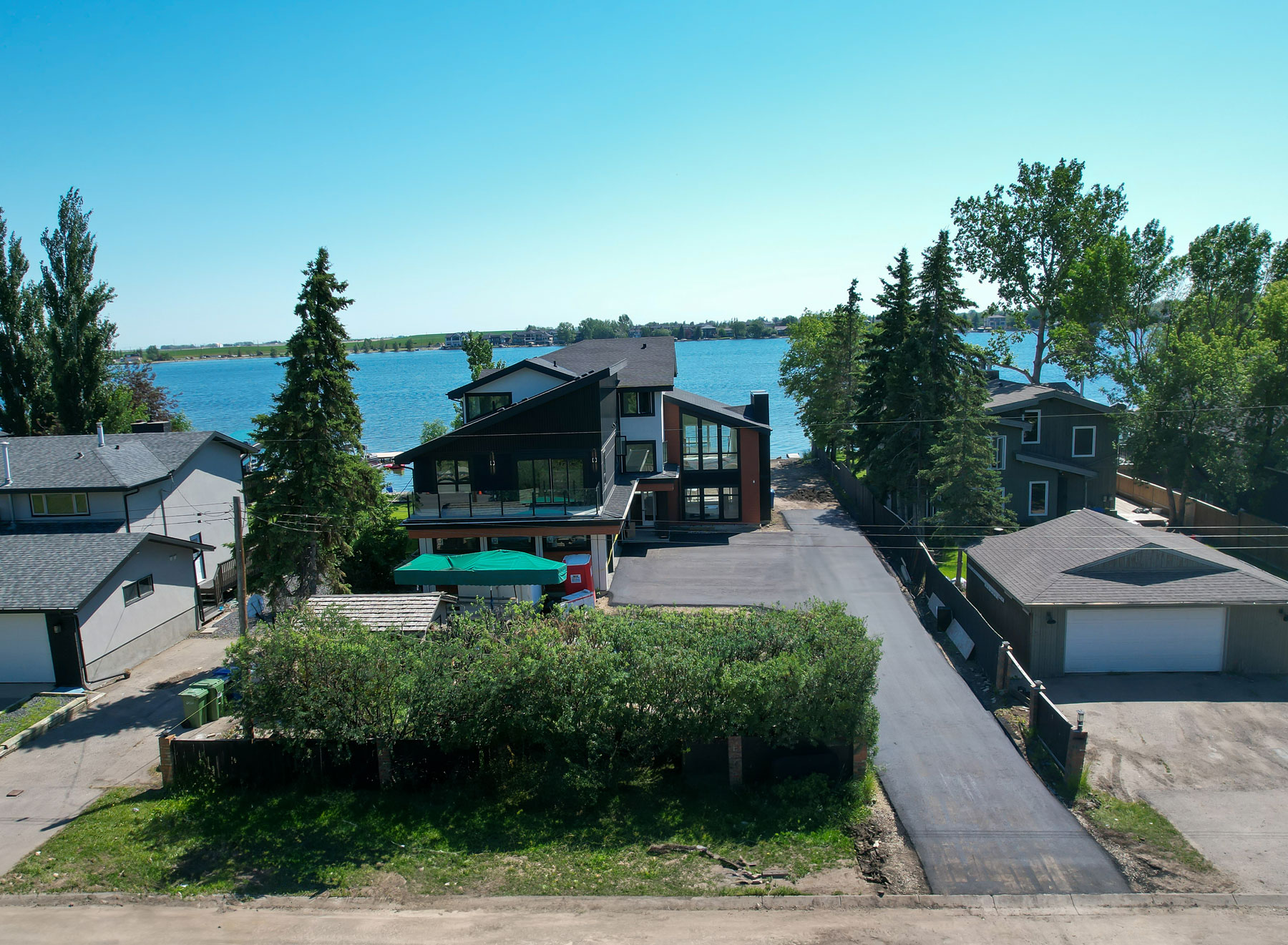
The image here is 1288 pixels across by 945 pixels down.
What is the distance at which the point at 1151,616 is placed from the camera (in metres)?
18.9

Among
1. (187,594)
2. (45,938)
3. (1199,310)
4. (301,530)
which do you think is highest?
(1199,310)

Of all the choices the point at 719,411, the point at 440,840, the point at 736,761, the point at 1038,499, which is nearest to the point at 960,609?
Answer: the point at 736,761

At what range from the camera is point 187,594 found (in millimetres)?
23797

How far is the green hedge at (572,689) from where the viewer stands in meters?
13.2

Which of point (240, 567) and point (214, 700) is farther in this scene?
point (240, 567)

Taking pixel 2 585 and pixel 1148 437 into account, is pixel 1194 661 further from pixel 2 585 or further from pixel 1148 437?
pixel 2 585

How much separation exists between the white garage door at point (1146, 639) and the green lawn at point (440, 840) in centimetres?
875

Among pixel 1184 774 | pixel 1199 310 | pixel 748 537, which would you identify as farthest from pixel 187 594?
pixel 1199 310

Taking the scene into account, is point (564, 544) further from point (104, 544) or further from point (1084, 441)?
point (1084, 441)

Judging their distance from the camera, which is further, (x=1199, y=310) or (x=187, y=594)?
(x=1199, y=310)

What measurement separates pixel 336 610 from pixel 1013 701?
14820mm

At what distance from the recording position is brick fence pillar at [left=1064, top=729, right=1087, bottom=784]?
1388cm

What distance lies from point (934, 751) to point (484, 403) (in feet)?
68.3

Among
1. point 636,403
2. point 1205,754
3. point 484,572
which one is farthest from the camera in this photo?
point 636,403
